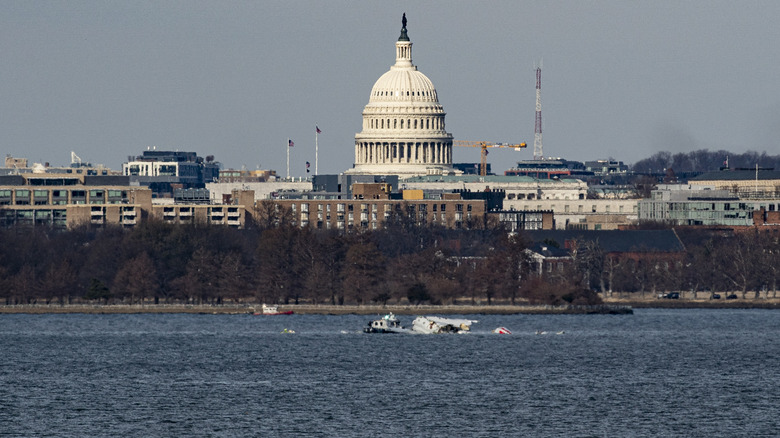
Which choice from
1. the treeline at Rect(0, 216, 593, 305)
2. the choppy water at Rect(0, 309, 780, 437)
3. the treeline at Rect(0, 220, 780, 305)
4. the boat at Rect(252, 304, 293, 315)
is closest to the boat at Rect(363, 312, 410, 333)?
the choppy water at Rect(0, 309, 780, 437)

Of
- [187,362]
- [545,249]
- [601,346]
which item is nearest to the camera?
[187,362]

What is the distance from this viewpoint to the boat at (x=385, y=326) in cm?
14600

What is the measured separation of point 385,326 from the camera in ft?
481

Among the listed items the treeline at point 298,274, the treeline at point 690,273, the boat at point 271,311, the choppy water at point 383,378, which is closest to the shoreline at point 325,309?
the boat at point 271,311

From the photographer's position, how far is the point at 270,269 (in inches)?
6727

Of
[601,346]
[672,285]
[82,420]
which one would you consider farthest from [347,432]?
[672,285]

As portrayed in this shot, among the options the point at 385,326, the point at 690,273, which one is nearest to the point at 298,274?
the point at 385,326

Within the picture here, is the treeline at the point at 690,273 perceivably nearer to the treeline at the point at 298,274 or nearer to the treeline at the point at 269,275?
the treeline at the point at 298,274

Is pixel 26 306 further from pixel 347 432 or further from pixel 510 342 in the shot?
pixel 347 432

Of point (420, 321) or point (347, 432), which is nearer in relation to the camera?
point (347, 432)

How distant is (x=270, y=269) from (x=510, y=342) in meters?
37.3

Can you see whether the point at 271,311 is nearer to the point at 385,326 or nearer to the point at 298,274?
the point at 298,274

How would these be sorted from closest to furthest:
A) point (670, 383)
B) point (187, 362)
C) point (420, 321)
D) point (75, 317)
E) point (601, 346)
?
point (670, 383)
point (187, 362)
point (601, 346)
point (420, 321)
point (75, 317)

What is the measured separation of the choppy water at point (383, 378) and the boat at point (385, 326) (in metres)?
1.57
